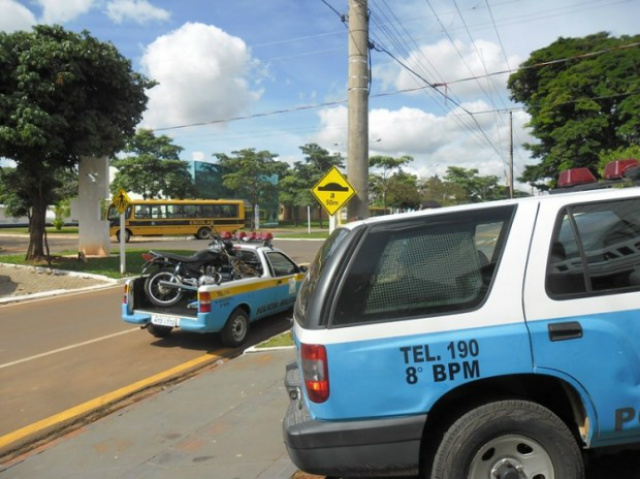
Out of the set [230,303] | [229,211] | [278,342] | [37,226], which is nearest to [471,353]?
[278,342]

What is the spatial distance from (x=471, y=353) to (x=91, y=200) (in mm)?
19031

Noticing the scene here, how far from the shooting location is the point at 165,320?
22.5ft

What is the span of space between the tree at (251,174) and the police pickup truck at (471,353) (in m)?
51.2

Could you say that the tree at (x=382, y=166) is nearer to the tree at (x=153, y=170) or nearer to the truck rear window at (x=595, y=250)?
the tree at (x=153, y=170)

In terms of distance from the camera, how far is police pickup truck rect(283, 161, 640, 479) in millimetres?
2443

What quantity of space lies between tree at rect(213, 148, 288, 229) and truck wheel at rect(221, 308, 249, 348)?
46.4 meters

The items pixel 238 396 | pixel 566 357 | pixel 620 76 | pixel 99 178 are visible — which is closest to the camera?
pixel 566 357

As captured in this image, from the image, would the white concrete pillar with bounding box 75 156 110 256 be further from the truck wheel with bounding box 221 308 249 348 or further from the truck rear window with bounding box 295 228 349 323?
the truck rear window with bounding box 295 228 349 323

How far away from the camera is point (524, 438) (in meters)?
2.46

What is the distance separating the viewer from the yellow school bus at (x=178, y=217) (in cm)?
3378

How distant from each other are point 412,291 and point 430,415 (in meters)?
0.67

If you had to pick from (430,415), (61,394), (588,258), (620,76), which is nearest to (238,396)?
(61,394)

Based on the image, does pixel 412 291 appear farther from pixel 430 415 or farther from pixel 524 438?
pixel 524 438

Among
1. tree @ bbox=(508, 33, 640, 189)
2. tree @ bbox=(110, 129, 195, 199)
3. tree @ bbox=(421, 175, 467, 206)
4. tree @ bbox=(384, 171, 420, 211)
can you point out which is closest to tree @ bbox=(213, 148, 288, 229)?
tree @ bbox=(110, 129, 195, 199)
